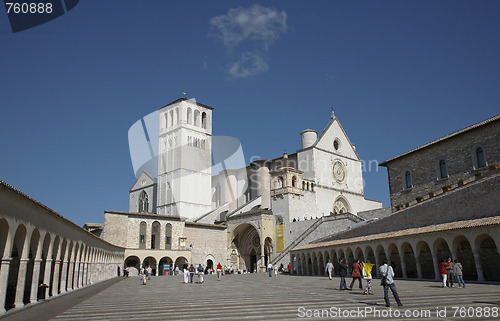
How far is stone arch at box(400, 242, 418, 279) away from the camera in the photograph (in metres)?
26.5

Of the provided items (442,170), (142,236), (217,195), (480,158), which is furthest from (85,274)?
(217,195)

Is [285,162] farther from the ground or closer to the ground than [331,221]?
farther from the ground

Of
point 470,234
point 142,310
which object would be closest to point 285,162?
point 470,234

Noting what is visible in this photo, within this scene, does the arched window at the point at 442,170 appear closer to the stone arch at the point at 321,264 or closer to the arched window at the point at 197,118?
the stone arch at the point at 321,264

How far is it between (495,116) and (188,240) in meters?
33.0

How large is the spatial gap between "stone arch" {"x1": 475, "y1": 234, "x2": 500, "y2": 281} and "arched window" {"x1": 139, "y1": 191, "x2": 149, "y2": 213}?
2093 inches

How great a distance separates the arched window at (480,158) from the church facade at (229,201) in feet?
44.1

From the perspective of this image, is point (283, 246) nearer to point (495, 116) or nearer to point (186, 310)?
point (495, 116)

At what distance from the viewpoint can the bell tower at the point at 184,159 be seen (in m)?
60.0

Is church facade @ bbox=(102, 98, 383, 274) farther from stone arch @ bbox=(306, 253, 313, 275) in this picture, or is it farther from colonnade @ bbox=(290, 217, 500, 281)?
colonnade @ bbox=(290, 217, 500, 281)

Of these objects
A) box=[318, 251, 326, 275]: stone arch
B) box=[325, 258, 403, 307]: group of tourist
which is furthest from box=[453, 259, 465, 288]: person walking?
box=[318, 251, 326, 275]: stone arch

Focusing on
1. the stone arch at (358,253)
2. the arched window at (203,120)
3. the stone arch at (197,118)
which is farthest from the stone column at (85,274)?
the arched window at (203,120)

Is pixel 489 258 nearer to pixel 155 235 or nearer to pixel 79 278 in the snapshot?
pixel 79 278

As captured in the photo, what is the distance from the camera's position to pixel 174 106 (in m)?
64.8
